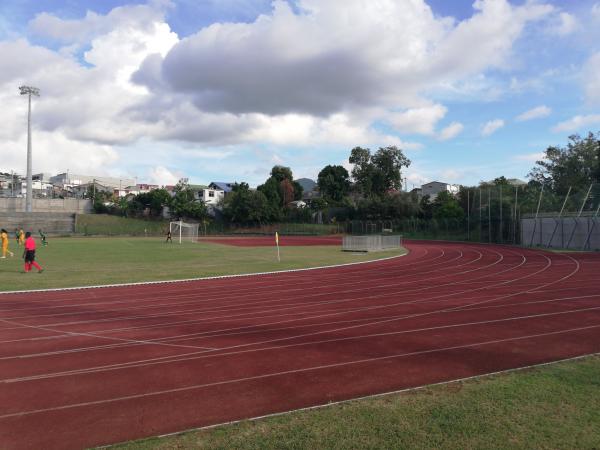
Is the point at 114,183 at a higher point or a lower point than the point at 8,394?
higher

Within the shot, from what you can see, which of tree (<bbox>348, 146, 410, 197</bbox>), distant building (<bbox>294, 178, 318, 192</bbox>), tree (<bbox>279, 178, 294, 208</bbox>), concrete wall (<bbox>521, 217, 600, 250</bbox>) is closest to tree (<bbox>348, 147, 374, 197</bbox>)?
tree (<bbox>348, 146, 410, 197</bbox>)

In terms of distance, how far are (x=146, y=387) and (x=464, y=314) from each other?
24.7ft

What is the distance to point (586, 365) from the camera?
656 cm

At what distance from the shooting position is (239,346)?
8.05 meters

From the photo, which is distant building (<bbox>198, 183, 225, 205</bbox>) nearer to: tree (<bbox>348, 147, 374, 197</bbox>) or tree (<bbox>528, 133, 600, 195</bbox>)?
tree (<bbox>348, 147, 374, 197</bbox>)

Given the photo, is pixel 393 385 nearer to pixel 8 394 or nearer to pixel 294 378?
pixel 294 378

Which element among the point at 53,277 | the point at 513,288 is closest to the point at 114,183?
the point at 53,277

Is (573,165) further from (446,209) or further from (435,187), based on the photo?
(435,187)

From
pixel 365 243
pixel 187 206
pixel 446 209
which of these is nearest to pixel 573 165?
pixel 446 209

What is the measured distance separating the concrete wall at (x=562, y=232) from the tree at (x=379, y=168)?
38.9 metres

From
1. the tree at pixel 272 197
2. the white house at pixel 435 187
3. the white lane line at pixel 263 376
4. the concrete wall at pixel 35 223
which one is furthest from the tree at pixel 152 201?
the white lane line at pixel 263 376

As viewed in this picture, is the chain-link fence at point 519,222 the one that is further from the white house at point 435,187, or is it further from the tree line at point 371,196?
the white house at point 435,187

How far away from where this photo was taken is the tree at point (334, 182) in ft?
295

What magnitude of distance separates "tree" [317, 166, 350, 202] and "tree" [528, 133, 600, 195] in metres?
37.5
